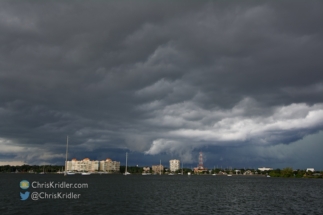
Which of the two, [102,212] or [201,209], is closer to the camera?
[102,212]

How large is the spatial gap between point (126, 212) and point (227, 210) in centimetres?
2307

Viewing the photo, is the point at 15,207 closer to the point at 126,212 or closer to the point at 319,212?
the point at 126,212

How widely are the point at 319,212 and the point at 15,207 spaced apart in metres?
67.1

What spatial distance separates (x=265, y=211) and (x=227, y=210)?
8342 millimetres

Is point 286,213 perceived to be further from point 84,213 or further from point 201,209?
point 84,213

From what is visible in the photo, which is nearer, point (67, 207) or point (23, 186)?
point (67, 207)

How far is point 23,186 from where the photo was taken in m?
121

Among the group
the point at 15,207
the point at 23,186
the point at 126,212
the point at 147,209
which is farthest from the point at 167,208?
the point at 23,186

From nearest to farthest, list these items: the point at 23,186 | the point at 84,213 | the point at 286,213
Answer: the point at 84,213 < the point at 286,213 < the point at 23,186

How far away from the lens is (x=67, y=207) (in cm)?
6544

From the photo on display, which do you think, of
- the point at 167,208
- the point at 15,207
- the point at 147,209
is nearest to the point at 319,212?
the point at 167,208

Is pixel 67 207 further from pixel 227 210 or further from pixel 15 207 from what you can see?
pixel 227 210

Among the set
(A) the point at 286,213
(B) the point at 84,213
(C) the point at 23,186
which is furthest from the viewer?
(C) the point at 23,186

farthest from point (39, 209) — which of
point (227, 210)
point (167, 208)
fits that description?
point (227, 210)
